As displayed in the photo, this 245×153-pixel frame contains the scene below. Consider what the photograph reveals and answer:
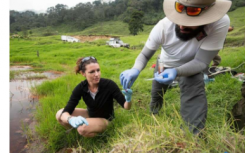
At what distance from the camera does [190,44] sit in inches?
67.1

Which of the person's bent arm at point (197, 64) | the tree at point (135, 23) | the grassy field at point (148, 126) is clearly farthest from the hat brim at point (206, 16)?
the tree at point (135, 23)

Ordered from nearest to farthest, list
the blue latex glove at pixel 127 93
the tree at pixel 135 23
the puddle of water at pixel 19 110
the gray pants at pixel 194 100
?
the gray pants at pixel 194 100
the blue latex glove at pixel 127 93
the puddle of water at pixel 19 110
the tree at pixel 135 23

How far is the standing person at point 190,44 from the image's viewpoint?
4.83 feet

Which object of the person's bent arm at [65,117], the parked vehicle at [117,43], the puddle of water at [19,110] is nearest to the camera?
the person's bent arm at [65,117]

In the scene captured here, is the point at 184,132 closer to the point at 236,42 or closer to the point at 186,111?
the point at 186,111

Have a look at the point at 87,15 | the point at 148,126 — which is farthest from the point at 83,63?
the point at 87,15

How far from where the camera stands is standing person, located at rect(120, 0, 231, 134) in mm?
1474

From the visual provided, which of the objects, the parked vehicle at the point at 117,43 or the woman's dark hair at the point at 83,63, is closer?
the woman's dark hair at the point at 83,63

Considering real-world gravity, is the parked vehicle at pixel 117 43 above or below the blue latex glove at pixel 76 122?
above

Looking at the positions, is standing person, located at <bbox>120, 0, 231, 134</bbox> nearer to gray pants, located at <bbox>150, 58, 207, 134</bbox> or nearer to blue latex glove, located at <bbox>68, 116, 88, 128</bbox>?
gray pants, located at <bbox>150, 58, 207, 134</bbox>

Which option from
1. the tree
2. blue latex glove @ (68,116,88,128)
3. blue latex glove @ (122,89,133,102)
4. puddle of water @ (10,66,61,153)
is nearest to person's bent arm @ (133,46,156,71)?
blue latex glove @ (122,89,133,102)

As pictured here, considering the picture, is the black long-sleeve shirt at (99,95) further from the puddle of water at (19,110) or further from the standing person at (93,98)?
the puddle of water at (19,110)

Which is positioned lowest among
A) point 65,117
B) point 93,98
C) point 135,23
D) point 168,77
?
point 65,117

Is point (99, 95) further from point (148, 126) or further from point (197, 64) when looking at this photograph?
point (197, 64)
